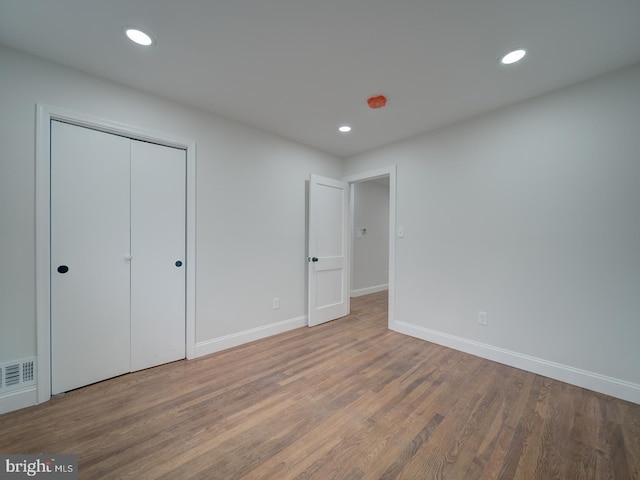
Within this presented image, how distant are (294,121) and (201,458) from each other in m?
2.94

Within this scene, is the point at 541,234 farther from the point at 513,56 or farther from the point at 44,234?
the point at 44,234

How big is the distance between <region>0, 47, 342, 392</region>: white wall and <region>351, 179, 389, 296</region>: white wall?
1.66 m

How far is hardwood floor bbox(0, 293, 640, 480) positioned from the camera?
4.41 ft

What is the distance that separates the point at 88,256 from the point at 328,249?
258 cm

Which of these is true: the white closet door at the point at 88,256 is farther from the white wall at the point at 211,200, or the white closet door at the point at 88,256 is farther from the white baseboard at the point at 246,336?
the white baseboard at the point at 246,336

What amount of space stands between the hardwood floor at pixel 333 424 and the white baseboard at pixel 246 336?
160 mm

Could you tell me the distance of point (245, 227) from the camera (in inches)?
115

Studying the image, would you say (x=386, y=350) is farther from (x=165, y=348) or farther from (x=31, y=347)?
(x=31, y=347)

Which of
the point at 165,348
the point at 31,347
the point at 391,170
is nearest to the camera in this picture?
the point at 31,347

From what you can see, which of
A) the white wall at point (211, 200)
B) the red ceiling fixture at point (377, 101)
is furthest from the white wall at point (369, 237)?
the red ceiling fixture at point (377, 101)

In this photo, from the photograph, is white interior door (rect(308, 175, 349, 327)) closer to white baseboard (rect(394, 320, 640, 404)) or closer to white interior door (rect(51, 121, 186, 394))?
white baseboard (rect(394, 320, 640, 404))

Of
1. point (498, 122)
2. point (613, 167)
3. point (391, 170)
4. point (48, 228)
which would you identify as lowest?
point (48, 228)

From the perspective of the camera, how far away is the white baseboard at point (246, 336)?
2.62 meters

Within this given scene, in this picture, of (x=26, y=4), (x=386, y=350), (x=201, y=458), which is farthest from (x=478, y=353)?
(x=26, y=4)
